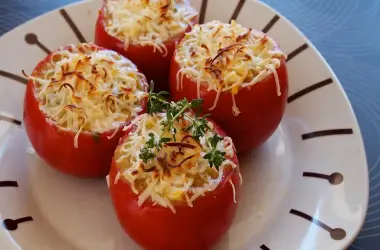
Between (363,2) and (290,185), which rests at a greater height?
(363,2)

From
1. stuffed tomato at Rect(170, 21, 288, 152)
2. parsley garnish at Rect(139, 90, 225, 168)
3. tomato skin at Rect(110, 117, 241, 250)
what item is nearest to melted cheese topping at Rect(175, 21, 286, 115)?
stuffed tomato at Rect(170, 21, 288, 152)

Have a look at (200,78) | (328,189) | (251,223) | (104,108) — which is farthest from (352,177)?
(104,108)

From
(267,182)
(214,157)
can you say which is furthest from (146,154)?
(267,182)

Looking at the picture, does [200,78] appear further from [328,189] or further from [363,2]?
[363,2]

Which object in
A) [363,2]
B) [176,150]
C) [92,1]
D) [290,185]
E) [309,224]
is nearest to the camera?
[176,150]

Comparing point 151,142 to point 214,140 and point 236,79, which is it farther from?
point 236,79

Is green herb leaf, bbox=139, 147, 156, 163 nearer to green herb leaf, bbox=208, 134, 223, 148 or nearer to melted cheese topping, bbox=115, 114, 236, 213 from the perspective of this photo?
melted cheese topping, bbox=115, 114, 236, 213

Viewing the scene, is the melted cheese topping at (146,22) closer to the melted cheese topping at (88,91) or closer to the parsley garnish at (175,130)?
the melted cheese topping at (88,91)
